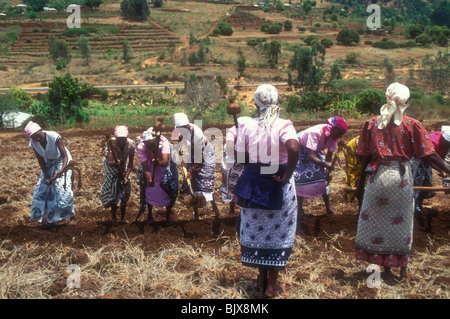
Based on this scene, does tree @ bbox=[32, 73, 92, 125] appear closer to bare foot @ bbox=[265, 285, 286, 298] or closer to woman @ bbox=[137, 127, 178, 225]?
woman @ bbox=[137, 127, 178, 225]

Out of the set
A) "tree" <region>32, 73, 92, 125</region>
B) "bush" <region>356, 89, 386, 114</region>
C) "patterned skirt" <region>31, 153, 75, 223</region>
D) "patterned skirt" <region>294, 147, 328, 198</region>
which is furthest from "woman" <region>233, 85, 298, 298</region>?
"bush" <region>356, 89, 386, 114</region>

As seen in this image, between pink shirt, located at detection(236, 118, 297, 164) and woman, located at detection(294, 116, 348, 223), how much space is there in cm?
186

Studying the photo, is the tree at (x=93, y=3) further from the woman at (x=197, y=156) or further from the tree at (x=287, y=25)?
the woman at (x=197, y=156)

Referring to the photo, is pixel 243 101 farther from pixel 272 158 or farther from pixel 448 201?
pixel 272 158

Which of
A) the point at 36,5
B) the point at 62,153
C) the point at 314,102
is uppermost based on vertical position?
the point at 36,5

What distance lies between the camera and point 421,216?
5.80 metres

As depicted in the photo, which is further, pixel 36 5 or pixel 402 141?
pixel 36 5

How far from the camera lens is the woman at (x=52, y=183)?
554cm

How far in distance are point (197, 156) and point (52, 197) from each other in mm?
1941

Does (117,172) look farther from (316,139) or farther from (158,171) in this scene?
(316,139)

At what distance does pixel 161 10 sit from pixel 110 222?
227 feet

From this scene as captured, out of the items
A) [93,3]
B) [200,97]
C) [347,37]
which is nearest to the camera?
[200,97]

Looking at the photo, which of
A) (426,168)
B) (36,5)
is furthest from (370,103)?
(36,5)

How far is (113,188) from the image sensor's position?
19.2ft
